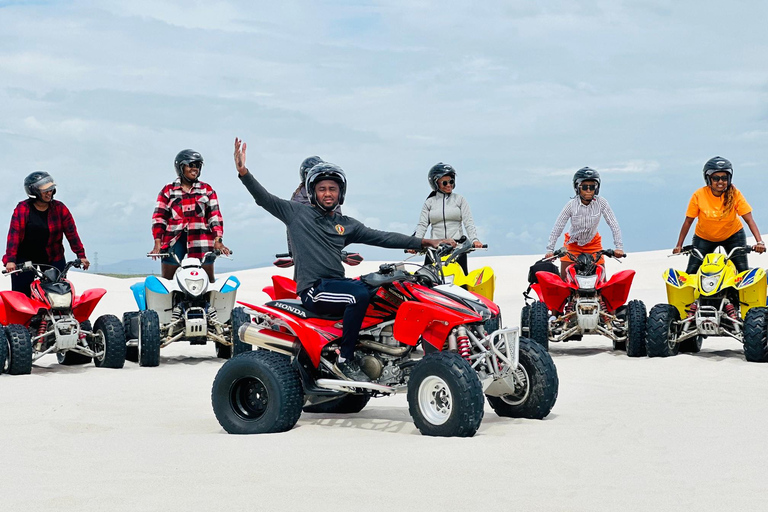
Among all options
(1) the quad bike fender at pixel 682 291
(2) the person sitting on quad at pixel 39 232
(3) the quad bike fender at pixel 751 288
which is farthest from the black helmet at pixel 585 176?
(2) the person sitting on quad at pixel 39 232

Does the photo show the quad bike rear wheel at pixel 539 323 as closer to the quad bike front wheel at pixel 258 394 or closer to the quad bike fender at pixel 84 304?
the quad bike fender at pixel 84 304

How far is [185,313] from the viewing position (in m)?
11.6

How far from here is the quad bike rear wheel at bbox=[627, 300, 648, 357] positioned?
11.5 m

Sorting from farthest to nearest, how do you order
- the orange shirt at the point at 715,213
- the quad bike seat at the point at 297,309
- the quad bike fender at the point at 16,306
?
the orange shirt at the point at 715,213, the quad bike fender at the point at 16,306, the quad bike seat at the point at 297,309

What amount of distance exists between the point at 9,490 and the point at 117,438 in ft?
5.13

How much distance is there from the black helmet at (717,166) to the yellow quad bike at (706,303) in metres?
0.92

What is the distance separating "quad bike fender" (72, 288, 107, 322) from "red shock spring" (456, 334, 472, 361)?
556 centimetres

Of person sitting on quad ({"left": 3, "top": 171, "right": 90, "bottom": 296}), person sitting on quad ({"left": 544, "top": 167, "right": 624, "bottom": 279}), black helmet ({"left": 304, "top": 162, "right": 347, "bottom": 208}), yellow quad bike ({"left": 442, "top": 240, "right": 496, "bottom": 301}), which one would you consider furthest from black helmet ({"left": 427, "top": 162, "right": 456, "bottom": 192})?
black helmet ({"left": 304, "top": 162, "right": 347, "bottom": 208})

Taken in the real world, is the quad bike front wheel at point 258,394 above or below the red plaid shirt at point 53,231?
below

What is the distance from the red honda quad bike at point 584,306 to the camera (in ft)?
38.6

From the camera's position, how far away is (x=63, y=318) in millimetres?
10766

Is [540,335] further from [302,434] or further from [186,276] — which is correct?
[302,434]

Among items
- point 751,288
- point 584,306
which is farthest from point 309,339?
point 751,288

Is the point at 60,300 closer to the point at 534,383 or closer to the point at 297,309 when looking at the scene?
the point at 297,309
